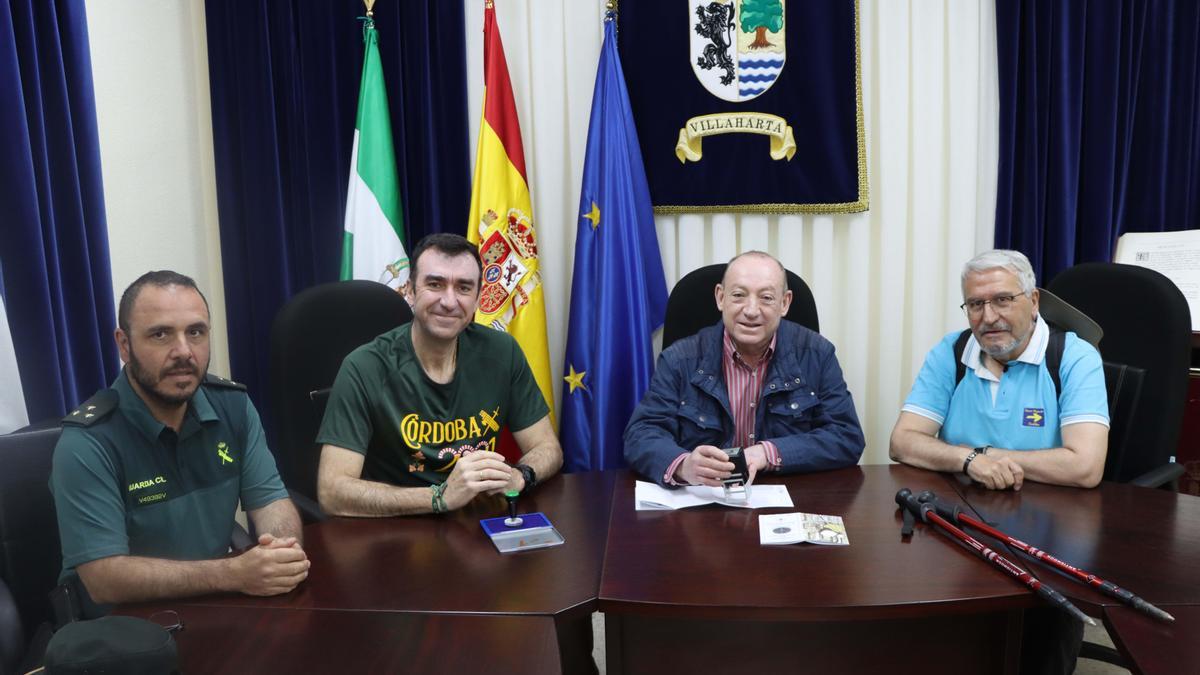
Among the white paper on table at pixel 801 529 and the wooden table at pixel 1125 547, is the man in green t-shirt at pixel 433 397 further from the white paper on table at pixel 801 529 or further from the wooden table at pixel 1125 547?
the wooden table at pixel 1125 547

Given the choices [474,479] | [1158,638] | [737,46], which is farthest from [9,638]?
[737,46]

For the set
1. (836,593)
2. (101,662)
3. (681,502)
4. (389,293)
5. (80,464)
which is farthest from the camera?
(389,293)

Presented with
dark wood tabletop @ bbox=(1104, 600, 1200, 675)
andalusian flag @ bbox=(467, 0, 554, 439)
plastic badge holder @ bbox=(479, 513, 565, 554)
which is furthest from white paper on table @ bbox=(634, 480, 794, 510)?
andalusian flag @ bbox=(467, 0, 554, 439)

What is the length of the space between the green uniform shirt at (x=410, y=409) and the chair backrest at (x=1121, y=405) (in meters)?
1.68

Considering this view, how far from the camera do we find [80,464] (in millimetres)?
1514

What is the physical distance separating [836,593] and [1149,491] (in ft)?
3.34

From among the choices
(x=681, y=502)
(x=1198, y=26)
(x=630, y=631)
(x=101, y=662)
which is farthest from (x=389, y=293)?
(x=1198, y=26)

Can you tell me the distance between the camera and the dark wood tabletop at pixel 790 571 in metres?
1.36

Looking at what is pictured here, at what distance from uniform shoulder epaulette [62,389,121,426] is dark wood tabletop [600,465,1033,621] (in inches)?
40.1

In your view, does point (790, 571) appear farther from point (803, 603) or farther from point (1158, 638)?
point (1158, 638)

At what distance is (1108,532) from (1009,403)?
584 millimetres

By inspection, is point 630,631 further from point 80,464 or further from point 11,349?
point 11,349

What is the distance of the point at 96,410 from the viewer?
5.18 ft

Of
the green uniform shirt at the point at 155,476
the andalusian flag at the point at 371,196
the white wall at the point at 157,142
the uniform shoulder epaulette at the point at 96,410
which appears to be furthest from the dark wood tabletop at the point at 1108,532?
the white wall at the point at 157,142
